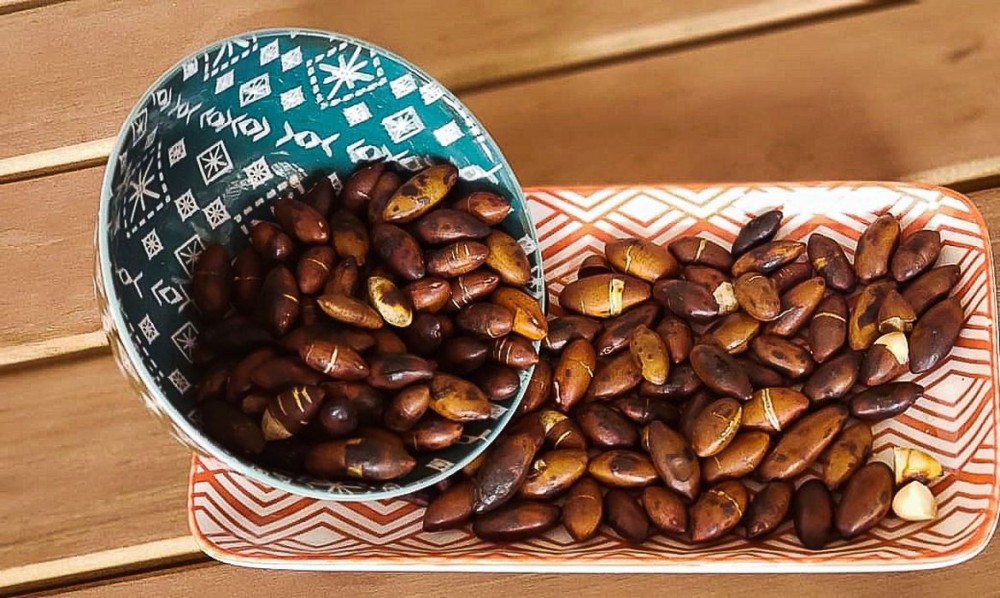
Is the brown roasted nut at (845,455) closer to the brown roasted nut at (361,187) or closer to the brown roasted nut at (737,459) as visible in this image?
the brown roasted nut at (737,459)

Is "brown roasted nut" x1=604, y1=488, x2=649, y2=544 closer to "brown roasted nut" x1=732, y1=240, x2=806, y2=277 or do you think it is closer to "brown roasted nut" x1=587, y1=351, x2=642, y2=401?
"brown roasted nut" x1=587, y1=351, x2=642, y2=401

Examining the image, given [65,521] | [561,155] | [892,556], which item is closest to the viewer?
[892,556]

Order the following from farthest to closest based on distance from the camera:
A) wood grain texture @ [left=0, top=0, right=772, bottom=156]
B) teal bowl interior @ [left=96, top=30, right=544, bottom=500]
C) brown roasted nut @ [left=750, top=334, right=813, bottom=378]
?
wood grain texture @ [left=0, top=0, right=772, bottom=156] → brown roasted nut @ [left=750, top=334, right=813, bottom=378] → teal bowl interior @ [left=96, top=30, right=544, bottom=500]

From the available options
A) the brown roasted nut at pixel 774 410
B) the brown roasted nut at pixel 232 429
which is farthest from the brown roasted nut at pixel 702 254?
the brown roasted nut at pixel 232 429

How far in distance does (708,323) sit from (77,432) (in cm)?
45

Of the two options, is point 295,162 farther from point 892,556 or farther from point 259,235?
point 892,556

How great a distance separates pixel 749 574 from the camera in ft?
2.18

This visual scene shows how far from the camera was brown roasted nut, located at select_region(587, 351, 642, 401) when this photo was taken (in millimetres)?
664

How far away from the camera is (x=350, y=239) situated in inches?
26.1

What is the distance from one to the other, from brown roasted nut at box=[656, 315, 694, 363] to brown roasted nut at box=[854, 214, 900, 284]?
13 cm

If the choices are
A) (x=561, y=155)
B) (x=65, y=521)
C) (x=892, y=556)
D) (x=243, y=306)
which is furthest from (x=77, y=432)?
(x=892, y=556)

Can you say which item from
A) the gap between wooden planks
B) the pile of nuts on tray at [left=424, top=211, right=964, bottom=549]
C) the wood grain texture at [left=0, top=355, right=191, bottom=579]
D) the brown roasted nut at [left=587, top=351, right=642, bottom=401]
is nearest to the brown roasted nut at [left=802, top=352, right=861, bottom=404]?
the pile of nuts on tray at [left=424, top=211, right=964, bottom=549]

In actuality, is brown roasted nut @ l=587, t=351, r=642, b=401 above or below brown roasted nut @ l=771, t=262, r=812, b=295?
below

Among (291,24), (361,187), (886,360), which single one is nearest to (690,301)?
(886,360)
